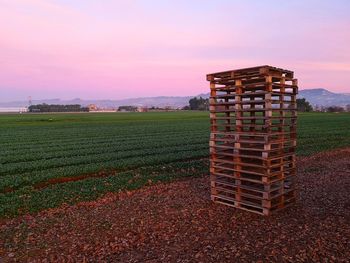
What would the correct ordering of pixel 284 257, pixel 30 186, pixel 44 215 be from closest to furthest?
pixel 284 257
pixel 44 215
pixel 30 186

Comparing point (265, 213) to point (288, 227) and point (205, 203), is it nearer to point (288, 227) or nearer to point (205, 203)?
point (288, 227)

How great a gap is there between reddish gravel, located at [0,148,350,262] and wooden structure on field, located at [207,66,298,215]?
1.65ft

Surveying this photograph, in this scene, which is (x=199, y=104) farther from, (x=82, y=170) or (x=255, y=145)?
(x=255, y=145)

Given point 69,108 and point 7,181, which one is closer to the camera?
point 7,181

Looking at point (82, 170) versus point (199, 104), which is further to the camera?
point (199, 104)

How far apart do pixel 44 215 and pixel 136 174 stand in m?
5.40

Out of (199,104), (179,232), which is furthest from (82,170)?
(199,104)

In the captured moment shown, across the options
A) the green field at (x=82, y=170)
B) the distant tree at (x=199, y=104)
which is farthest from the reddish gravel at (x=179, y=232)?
the distant tree at (x=199, y=104)

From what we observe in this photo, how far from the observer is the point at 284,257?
6.64 meters

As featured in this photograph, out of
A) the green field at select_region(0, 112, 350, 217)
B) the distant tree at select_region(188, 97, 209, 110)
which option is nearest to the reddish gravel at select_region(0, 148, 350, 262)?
the green field at select_region(0, 112, 350, 217)

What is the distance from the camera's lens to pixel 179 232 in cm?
814

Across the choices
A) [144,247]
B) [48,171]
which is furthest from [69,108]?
[144,247]

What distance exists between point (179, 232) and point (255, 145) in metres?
3.31

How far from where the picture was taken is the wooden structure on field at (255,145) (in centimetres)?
904
